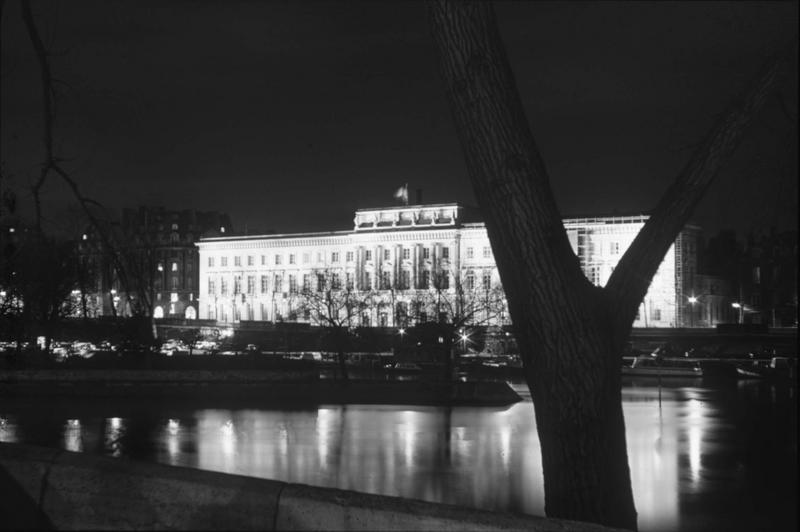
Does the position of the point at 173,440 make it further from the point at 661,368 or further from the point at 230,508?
the point at 661,368

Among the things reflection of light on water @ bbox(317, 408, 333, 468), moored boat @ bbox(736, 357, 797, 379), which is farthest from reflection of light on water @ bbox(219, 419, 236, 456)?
moored boat @ bbox(736, 357, 797, 379)

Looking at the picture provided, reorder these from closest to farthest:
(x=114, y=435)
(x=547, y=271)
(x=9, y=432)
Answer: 1. (x=547, y=271)
2. (x=9, y=432)
3. (x=114, y=435)

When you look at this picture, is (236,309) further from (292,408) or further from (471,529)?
(471,529)

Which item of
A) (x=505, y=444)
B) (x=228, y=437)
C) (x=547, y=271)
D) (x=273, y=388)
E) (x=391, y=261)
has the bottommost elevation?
(x=505, y=444)

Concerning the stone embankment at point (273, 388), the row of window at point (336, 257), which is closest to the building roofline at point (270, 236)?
the row of window at point (336, 257)

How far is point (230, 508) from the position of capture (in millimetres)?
6637

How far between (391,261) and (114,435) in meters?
118

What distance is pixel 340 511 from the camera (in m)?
6.66

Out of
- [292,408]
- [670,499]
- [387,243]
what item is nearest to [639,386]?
[292,408]

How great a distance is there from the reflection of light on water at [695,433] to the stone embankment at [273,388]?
7.71 metres

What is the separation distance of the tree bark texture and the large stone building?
96866mm

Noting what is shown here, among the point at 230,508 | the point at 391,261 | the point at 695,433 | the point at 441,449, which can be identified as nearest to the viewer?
the point at 230,508

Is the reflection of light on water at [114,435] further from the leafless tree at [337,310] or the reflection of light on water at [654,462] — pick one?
the leafless tree at [337,310]

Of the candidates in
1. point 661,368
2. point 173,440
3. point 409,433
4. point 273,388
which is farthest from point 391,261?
point 173,440
